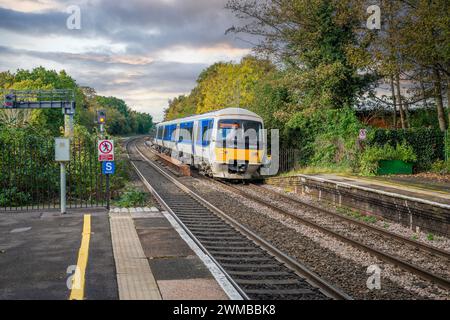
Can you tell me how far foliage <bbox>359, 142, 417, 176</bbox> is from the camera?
63.9ft

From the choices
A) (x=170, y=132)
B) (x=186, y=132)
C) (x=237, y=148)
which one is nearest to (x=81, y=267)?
(x=237, y=148)

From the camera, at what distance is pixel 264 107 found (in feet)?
90.3

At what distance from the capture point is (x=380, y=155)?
19.8m

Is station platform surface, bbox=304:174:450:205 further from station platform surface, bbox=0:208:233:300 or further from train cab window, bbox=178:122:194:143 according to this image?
train cab window, bbox=178:122:194:143

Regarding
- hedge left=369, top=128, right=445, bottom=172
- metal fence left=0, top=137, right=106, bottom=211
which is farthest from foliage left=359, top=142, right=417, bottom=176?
metal fence left=0, top=137, right=106, bottom=211

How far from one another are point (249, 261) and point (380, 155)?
1328 cm

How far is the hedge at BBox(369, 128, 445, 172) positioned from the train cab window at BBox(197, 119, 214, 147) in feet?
28.3

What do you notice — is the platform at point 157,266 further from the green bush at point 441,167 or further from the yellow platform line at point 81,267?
the green bush at point 441,167

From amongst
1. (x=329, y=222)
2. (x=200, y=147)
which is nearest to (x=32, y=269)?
(x=329, y=222)

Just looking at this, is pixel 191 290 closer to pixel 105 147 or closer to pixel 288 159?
pixel 105 147

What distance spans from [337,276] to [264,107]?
20.5 m

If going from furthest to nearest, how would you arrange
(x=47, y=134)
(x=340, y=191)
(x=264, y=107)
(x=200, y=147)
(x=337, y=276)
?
(x=264, y=107) < (x=200, y=147) < (x=47, y=134) < (x=340, y=191) < (x=337, y=276)

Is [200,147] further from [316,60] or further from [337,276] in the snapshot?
[337,276]

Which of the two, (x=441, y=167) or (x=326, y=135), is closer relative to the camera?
(x=441, y=167)
